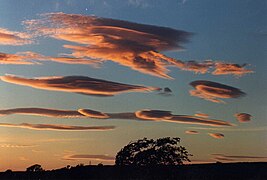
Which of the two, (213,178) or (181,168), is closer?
(213,178)

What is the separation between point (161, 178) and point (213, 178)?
147cm

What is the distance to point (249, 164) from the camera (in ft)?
49.4

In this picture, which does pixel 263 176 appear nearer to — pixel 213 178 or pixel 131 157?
pixel 213 178

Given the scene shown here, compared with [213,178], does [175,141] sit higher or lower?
higher

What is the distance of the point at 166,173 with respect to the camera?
52.1 ft

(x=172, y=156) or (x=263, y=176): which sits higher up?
(x=172, y=156)

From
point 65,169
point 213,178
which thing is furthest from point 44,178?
point 213,178

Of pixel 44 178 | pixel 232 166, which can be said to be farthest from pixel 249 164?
pixel 44 178

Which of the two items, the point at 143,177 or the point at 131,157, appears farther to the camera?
the point at 131,157

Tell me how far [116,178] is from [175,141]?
2.10 metres

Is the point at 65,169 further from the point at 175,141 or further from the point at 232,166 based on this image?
the point at 232,166

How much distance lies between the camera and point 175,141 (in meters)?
15.8

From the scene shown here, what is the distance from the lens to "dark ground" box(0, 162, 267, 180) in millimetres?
14945

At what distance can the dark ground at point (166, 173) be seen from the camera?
49.0ft
